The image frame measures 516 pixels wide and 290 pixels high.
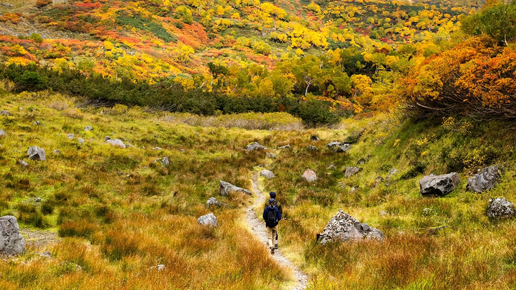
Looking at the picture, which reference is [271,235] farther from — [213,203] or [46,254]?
[46,254]

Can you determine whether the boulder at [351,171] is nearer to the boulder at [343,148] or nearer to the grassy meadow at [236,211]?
the grassy meadow at [236,211]

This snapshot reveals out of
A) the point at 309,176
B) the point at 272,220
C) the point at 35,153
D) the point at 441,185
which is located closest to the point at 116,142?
the point at 35,153

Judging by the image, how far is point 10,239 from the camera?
17.5 ft

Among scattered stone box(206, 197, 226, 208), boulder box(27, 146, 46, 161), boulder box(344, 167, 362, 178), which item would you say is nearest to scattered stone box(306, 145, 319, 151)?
boulder box(344, 167, 362, 178)

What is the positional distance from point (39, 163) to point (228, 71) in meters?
60.1

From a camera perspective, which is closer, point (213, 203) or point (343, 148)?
point (213, 203)

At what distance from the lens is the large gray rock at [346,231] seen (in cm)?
709

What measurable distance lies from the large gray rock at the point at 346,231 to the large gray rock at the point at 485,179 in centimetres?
373

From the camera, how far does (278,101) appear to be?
49.5 metres

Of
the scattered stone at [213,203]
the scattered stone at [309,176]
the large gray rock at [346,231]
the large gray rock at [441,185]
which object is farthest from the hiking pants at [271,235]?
the scattered stone at [309,176]

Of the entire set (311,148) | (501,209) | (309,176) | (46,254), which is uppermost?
(501,209)

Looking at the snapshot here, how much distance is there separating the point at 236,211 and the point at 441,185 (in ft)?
25.1

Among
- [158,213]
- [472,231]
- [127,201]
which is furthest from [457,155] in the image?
[127,201]

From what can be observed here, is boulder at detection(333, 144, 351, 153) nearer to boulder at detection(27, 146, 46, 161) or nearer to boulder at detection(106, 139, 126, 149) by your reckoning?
boulder at detection(106, 139, 126, 149)
